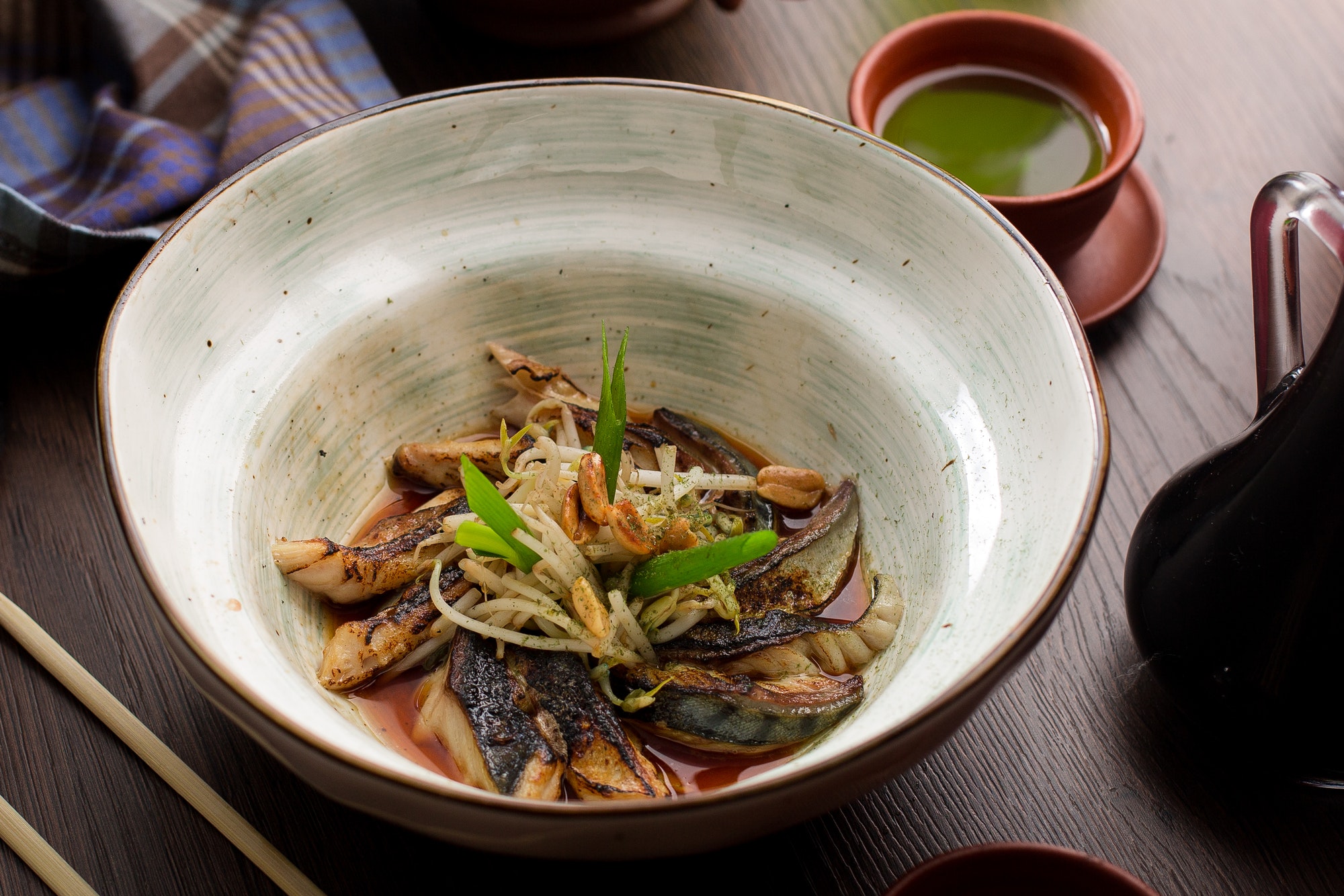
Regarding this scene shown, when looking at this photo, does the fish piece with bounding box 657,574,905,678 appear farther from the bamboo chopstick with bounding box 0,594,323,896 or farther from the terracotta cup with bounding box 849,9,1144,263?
the terracotta cup with bounding box 849,9,1144,263

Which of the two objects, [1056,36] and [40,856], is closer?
[40,856]

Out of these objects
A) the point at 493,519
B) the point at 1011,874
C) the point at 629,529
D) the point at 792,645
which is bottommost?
the point at 1011,874

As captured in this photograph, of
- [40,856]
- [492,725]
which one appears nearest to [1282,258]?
[492,725]

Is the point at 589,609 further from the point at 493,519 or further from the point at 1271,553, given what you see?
the point at 1271,553

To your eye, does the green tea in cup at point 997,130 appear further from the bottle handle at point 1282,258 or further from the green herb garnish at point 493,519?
the green herb garnish at point 493,519

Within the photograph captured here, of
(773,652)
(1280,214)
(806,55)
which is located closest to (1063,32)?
(806,55)

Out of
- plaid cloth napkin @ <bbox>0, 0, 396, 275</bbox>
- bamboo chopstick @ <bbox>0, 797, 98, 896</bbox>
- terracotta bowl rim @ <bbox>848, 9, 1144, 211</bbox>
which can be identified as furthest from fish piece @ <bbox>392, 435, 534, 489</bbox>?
terracotta bowl rim @ <bbox>848, 9, 1144, 211</bbox>
